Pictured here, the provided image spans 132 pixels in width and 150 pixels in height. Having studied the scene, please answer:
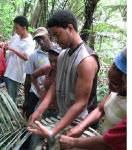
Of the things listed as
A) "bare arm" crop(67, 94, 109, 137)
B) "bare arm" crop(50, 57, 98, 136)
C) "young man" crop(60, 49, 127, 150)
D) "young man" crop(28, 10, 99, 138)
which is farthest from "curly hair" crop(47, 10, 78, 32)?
"bare arm" crop(67, 94, 109, 137)

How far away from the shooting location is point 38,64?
8.38ft

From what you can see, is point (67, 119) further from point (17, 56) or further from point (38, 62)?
point (17, 56)

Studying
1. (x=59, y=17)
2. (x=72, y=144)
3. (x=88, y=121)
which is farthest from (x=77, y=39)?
(x=72, y=144)

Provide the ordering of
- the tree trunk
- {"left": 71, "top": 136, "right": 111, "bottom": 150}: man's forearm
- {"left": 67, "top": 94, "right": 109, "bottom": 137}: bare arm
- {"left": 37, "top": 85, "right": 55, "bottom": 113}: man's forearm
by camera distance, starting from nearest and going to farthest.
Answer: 1. {"left": 71, "top": 136, "right": 111, "bottom": 150}: man's forearm
2. {"left": 67, "top": 94, "right": 109, "bottom": 137}: bare arm
3. {"left": 37, "top": 85, "right": 55, "bottom": 113}: man's forearm
4. the tree trunk

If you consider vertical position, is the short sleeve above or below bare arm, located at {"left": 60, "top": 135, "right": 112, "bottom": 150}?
above

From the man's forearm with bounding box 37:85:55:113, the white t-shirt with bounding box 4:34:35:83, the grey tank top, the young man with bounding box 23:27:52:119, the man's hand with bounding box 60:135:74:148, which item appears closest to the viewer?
the man's hand with bounding box 60:135:74:148

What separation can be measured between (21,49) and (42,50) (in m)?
0.55

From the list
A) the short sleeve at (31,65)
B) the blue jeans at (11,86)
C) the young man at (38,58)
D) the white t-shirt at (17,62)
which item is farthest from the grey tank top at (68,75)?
the blue jeans at (11,86)

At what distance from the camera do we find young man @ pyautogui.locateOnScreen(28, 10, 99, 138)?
4.25 feet

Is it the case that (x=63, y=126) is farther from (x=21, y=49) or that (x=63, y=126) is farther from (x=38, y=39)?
(x=21, y=49)

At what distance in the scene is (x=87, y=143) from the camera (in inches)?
41.3

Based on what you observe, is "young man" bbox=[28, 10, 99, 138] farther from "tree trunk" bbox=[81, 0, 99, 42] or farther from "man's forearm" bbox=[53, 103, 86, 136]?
"tree trunk" bbox=[81, 0, 99, 42]

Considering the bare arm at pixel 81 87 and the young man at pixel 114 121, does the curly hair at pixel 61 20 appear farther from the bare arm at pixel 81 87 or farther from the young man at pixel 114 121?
the young man at pixel 114 121

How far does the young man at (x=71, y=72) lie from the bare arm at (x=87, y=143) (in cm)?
13
